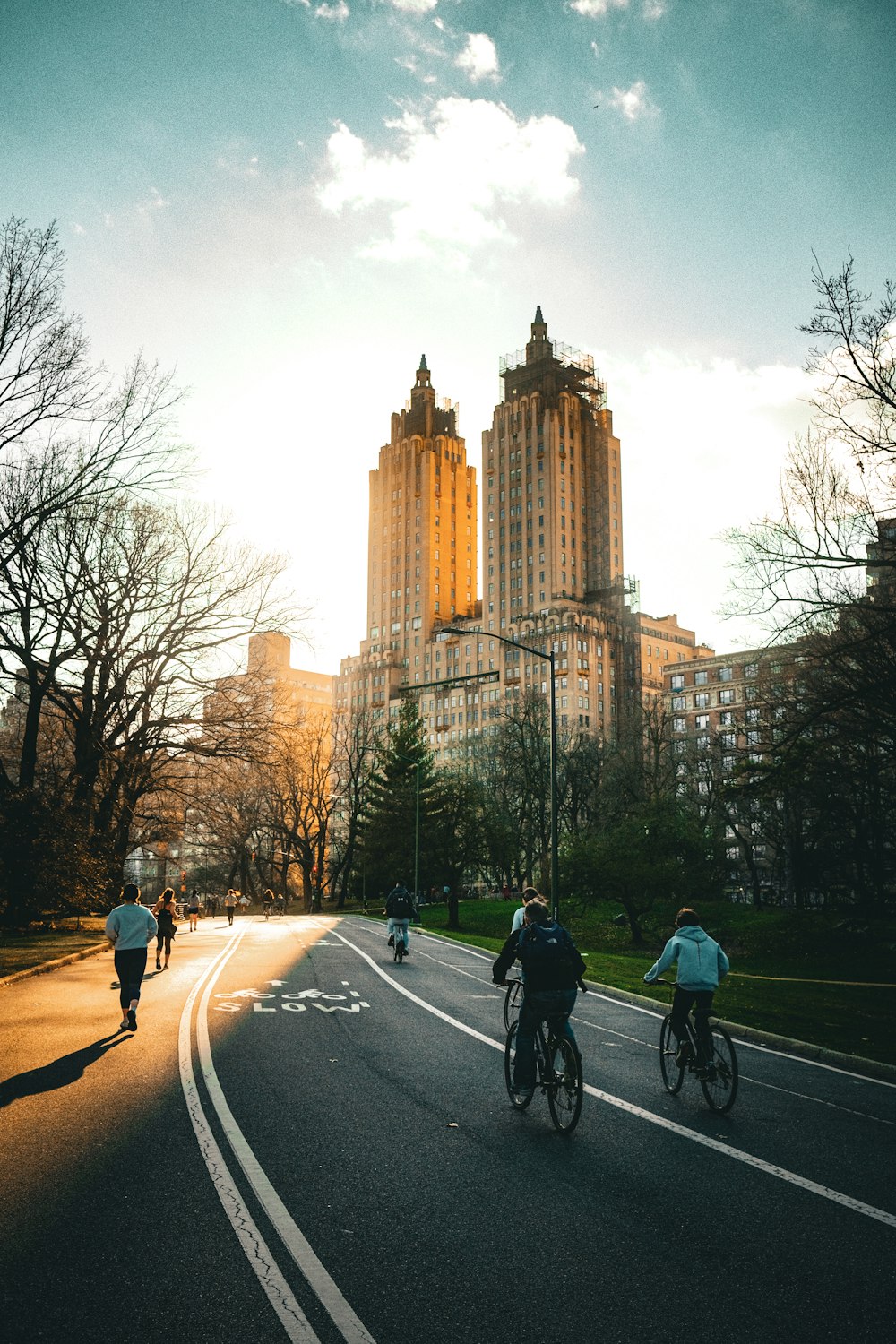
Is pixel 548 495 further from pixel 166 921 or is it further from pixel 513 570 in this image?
pixel 166 921

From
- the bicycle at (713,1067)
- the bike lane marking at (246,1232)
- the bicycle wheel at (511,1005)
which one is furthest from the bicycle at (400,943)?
the bicycle at (713,1067)

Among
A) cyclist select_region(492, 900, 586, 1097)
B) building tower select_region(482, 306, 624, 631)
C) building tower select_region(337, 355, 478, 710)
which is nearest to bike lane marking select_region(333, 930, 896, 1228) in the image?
cyclist select_region(492, 900, 586, 1097)

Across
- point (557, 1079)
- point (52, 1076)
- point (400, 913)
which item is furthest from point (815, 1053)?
point (400, 913)

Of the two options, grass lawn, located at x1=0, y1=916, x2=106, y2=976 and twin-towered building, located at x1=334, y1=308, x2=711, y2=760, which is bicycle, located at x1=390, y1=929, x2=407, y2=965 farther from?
twin-towered building, located at x1=334, y1=308, x2=711, y2=760

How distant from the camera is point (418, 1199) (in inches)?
247

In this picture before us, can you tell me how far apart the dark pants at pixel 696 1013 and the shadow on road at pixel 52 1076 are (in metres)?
6.04

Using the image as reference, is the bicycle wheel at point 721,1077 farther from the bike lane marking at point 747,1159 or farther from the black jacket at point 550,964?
the black jacket at point 550,964

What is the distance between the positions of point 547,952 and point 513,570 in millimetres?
149939

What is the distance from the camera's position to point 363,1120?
835 cm

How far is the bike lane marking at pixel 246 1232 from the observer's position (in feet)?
14.9

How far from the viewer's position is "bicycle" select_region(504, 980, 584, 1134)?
8164 mm

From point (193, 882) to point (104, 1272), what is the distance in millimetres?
106805

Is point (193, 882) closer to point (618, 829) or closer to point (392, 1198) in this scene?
point (618, 829)

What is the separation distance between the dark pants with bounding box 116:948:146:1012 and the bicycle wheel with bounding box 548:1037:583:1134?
6838 mm
